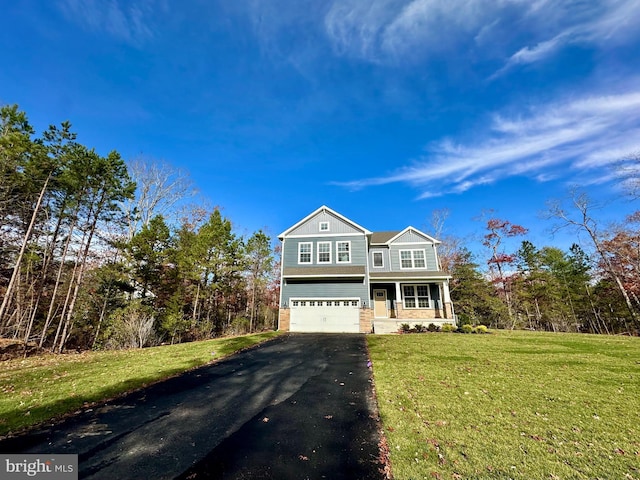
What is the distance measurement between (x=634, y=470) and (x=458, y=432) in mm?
1860

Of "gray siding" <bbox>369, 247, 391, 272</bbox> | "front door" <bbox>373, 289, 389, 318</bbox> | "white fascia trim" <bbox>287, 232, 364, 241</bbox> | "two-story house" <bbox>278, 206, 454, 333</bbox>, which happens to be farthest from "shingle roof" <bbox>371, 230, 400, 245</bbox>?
"front door" <bbox>373, 289, 389, 318</bbox>

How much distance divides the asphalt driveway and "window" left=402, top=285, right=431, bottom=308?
14.4 meters

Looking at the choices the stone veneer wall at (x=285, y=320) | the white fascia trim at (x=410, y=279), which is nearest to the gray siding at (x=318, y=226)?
the white fascia trim at (x=410, y=279)

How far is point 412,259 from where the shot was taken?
21.2 meters

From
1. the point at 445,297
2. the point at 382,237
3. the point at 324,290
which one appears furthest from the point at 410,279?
the point at 324,290

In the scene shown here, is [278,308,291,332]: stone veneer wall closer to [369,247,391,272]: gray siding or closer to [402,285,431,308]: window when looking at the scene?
[369,247,391,272]: gray siding

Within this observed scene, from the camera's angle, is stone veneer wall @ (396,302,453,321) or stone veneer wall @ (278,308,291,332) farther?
stone veneer wall @ (396,302,453,321)

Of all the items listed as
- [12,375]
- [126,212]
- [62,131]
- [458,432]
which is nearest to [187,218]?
[126,212]

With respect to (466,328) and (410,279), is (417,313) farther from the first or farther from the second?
(466,328)

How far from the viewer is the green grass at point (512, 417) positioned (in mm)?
3211

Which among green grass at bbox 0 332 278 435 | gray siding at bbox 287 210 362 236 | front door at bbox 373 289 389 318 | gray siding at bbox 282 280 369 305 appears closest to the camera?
green grass at bbox 0 332 278 435

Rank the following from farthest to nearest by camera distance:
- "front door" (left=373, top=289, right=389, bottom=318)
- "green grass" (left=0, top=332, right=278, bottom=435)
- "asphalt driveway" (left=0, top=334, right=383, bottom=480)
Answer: "front door" (left=373, top=289, right=389, bottom=318) → "green grass" (left=0, top=332, right=278, bottom=435) → "asphalt driveway" (left=0, top=334, right=383, bottom=480)

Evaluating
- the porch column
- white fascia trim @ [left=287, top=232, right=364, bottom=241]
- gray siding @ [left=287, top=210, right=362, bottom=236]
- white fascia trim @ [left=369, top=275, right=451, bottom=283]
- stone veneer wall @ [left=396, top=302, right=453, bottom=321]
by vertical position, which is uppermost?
gray siding @ [left=287, top=210, right=362, bottom=236]

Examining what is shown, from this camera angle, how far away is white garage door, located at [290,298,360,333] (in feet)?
59.0
